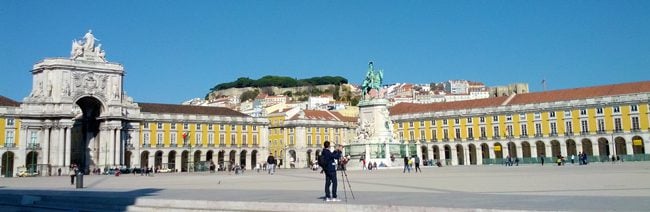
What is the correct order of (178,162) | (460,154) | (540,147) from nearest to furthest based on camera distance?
(540,147), (178,162), (460,154)

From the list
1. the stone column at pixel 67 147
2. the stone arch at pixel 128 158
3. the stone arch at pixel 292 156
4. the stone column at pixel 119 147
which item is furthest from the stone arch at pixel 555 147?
the stone column at pixel 67 147

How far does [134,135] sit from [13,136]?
1243 centimetres

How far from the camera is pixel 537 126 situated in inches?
2921

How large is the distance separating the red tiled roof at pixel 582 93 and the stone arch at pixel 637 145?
17.0 feet

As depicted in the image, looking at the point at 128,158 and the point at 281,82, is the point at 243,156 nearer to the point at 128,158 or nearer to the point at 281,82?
the point at 128,158

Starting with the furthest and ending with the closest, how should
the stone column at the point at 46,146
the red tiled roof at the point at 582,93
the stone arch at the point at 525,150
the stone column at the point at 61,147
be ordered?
the stone arch at the point at 525,150
the red tiled roof at the point at 582,93
the stone column at the point at 61,147
the stone column at the point at 46,146

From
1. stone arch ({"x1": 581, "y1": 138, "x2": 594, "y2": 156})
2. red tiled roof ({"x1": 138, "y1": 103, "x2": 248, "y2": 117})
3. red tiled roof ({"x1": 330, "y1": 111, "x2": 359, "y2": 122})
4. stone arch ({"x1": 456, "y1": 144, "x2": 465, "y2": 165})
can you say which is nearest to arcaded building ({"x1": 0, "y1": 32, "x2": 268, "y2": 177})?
red tiled roof ({"x1": 138, "y1": 103, "x2": 248, "y2": 117})

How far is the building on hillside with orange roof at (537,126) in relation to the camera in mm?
67000

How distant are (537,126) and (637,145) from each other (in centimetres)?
1128

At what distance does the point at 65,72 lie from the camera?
62.9 meters

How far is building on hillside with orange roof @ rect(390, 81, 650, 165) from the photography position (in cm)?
6700

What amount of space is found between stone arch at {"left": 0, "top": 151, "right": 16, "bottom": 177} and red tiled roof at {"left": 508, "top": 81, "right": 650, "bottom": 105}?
191ft

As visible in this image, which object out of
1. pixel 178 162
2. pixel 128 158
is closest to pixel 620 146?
pixel 178 162

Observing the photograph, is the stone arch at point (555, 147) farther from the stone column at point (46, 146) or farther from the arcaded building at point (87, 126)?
the stone column at point (46, 146)
